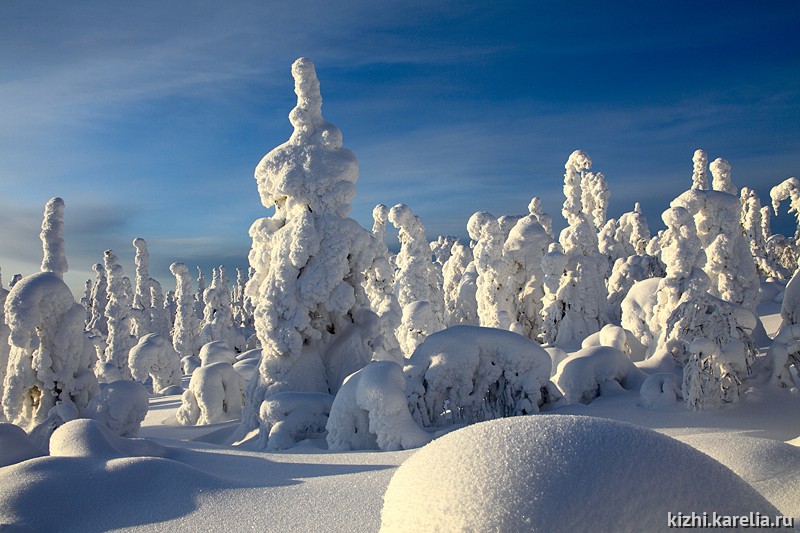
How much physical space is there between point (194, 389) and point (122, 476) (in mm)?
11241

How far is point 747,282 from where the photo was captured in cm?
1920

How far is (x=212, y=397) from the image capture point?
16406mm

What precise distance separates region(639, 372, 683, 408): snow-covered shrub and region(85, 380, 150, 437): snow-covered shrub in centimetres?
995

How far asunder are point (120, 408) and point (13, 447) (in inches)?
180

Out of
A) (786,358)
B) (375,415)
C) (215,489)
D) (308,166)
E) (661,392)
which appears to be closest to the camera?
(215,489)

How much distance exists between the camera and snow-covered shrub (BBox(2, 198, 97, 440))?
11648mm

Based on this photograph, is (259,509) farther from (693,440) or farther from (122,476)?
(693,440)

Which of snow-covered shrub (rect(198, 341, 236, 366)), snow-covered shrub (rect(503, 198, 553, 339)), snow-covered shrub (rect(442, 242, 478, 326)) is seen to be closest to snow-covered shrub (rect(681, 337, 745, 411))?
snow-covered shrub (rect(503, 198, 553, 339))

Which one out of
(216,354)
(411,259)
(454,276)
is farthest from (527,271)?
(216,354)

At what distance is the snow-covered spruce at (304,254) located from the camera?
1330 centimetres

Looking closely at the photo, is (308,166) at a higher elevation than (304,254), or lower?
higher

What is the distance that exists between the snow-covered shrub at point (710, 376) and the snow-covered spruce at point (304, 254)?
7374mm

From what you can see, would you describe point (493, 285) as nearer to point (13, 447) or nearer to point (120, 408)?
point (120, 408)

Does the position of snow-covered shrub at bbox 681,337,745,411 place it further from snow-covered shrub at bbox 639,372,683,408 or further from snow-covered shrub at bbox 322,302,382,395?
snow-covered shrub at bbox 322,302,382,395
